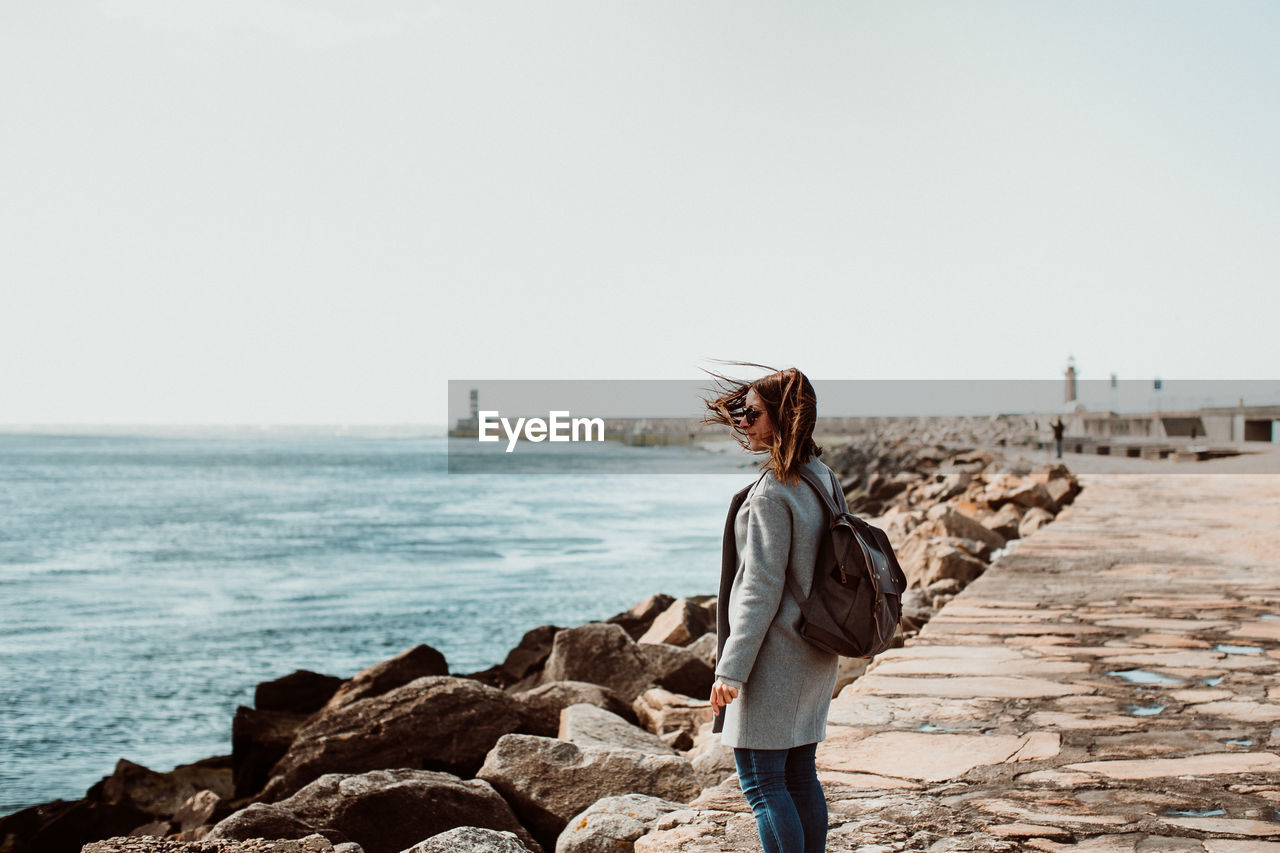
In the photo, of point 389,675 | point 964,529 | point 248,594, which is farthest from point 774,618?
point 248,594

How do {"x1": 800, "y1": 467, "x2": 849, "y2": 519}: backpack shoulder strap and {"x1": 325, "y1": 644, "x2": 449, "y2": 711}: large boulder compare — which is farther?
{"x1": 325, "y1": 644, "x2": 449, "y2": 711}: large boulder

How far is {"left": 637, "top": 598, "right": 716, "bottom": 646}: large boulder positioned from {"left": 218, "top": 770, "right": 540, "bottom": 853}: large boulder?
3.48 meters

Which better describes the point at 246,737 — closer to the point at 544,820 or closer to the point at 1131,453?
the point at 544,820

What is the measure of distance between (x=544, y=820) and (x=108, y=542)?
87.1ft

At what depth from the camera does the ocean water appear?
998 centimetres

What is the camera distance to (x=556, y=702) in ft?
19.6

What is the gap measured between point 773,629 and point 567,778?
2.29 meters

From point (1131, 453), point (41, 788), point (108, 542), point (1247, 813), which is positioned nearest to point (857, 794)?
point (1247, 813)

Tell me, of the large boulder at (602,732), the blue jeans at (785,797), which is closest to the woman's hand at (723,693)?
the blue jeans at (785,797)

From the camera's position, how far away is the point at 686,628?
7.93 m

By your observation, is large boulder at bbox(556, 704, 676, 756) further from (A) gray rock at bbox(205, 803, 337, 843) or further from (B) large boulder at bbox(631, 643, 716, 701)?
(A) gray rock at bbox(205, 803, 337, 843)

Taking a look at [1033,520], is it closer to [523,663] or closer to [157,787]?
[523,663]

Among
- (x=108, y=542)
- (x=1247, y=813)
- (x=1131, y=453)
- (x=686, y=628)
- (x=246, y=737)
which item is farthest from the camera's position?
(x=108, y=542)

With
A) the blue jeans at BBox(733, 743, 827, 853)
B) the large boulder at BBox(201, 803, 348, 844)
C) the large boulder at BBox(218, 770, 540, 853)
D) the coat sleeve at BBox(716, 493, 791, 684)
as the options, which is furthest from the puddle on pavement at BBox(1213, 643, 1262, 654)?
the large boulder at BBox(201, 803, 348, 844)
